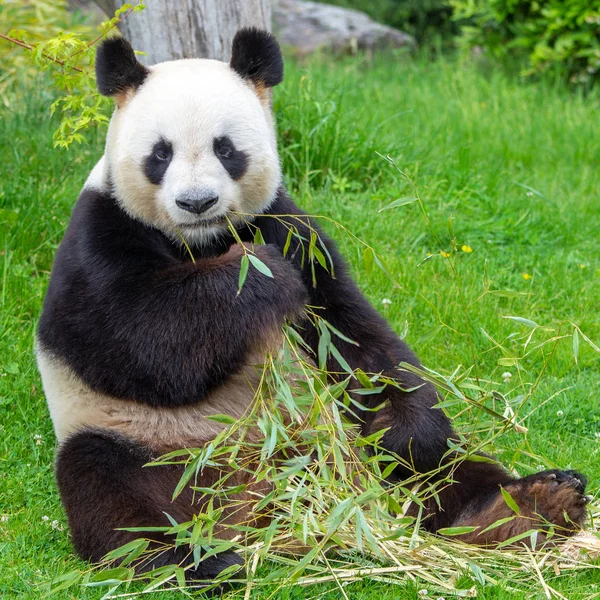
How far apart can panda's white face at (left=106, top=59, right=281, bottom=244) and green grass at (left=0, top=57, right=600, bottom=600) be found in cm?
87

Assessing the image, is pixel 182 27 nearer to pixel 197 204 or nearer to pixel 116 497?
pixel 197 204

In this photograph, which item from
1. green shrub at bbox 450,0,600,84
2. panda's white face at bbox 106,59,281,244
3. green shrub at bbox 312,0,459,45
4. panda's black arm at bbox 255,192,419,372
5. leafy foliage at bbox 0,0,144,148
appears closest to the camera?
panda's white face at bbox 106,59,281,244

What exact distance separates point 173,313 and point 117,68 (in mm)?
1032

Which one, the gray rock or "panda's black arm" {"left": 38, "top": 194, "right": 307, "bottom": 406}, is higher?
"panda's black arm" {"left": 38, "top": 194, "right": 307, "bottom": 406}

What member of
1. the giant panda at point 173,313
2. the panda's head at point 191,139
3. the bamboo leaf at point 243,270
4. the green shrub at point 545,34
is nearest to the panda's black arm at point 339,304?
the giant panda at point 173,313

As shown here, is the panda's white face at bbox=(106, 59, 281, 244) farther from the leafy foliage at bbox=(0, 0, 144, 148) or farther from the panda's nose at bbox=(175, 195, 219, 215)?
the leafy foliage at bbox=(0, 0, 144, 148)

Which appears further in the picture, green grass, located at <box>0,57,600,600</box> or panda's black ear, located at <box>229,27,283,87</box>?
green grass, located at <box>0,57,600,600</box>

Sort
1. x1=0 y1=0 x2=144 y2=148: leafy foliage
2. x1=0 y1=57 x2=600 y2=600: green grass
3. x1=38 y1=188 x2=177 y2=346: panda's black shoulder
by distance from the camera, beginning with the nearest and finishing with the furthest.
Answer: x1=38 y1=188 x2=177 y2=346: panda's black shoulder < x1=0 y1=57 x2=600 y2=600: green grass < x1=0 y1=0 x2=144 y2=148: leafy foliage

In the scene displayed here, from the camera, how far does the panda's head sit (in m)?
3.53

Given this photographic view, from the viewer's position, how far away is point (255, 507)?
346cm

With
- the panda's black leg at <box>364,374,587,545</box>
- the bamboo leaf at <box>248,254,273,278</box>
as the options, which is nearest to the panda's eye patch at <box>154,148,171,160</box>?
the bamboo leaf at <box>248,254,273,278</box>

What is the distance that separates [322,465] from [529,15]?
767cm

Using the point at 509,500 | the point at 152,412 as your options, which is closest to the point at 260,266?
the point at 152,412

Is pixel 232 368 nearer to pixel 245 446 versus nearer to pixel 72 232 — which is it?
pixel 245 446
